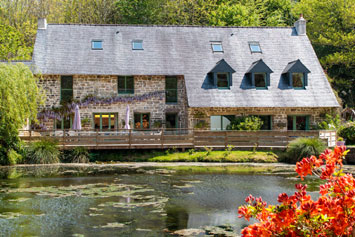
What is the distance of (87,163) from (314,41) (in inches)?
919

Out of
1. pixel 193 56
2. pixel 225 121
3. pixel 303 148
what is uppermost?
pixel 193 56

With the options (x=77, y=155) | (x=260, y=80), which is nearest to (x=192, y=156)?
(x=77, y=155)

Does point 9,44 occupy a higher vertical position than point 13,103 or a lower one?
higher

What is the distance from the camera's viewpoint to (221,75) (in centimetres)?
2736

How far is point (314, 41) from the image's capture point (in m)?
36.7

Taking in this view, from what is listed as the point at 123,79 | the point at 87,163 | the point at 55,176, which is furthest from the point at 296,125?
the point at 55,176

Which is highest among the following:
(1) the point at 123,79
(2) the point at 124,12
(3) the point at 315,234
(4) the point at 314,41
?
(2) the point at 124,12

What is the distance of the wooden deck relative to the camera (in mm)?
22094

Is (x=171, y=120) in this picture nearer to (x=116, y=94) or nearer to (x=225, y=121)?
(x=225, y=121)

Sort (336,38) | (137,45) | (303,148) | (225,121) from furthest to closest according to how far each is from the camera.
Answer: (336,38), (137,45), (225,121), (303,148)

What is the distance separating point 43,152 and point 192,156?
7171 mm

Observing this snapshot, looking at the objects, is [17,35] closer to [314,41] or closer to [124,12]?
[124,12]

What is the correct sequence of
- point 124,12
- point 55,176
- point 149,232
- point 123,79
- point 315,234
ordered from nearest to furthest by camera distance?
point 315,234 → point 149,232 → point 55,176 → point 123,79 → point 124,12

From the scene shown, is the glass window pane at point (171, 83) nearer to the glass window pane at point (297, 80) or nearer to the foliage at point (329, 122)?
the glass window pane at point (297, 80)
